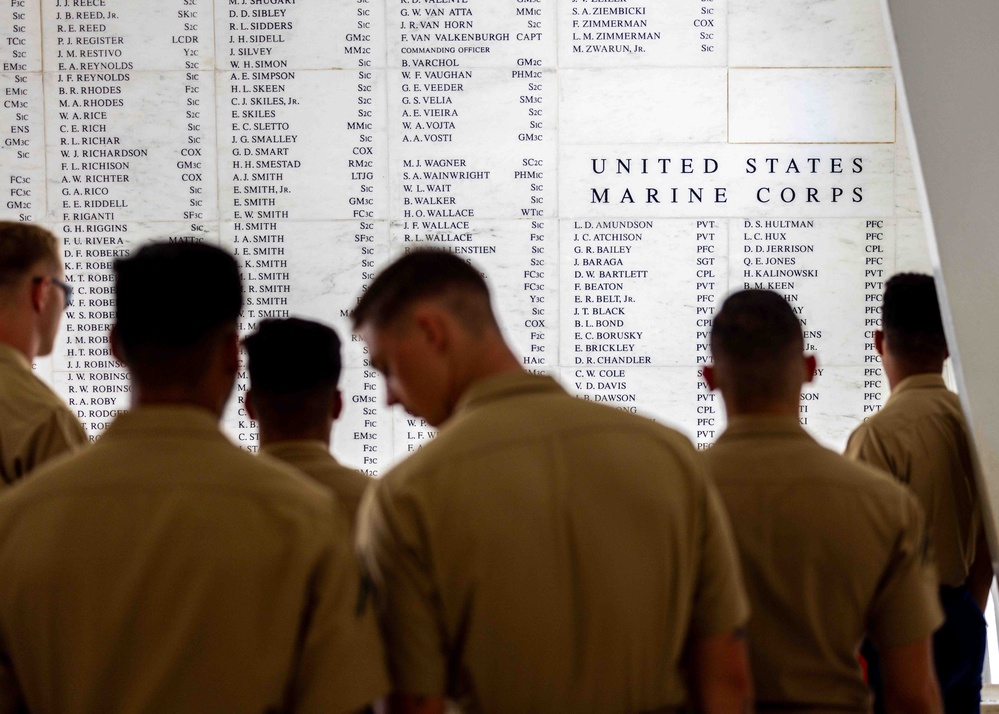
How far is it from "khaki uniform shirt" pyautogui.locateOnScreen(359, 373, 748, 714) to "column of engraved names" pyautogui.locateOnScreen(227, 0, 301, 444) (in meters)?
2.70

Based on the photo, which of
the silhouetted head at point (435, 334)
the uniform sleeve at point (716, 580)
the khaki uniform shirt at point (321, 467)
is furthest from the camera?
the khaki uniform shirt at point (321, 467)

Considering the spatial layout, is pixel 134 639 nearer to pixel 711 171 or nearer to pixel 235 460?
pixel 235 460

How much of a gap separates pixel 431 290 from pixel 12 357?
132 centimetres

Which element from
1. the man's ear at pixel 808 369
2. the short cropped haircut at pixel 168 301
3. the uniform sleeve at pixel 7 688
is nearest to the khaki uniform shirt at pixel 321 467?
the short cropped haircut at pixel 168 301

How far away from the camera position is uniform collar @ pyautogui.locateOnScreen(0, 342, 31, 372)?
2.36 m

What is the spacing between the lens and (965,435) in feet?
9.12

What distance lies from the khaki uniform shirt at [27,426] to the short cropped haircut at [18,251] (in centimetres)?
24

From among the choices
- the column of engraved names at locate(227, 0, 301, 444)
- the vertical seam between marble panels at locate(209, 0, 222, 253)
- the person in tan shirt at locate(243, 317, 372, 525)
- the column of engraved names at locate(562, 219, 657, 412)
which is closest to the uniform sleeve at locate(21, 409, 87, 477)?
the person in tan shirt at locate(243, 317, 372, 525)

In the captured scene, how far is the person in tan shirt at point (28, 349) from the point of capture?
2248mm

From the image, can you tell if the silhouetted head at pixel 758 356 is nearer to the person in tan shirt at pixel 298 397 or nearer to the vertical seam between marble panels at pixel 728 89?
the person in tan shirt at pixel 298 397

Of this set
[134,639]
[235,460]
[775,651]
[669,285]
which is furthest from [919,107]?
[134,639]

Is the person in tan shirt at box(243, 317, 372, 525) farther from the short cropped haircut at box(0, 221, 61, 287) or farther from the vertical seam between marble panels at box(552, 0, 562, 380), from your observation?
the vertical seam between marble panels at box(552, 0, 562, 380)

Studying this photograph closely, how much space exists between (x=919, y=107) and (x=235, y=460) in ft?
7.89

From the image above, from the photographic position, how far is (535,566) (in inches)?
56.2
